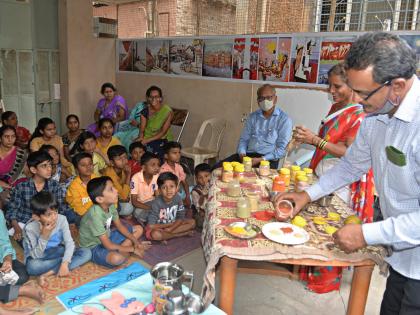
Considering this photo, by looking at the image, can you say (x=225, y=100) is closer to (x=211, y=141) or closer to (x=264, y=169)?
(x=211, y=141)

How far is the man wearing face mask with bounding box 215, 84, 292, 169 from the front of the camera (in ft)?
13.0

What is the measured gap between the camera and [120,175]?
401 centimetres

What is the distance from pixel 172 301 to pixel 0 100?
572 cm

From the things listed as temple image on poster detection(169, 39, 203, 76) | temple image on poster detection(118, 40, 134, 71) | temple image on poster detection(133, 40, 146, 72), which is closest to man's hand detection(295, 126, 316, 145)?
temple image on poster detection(169, 39, 203, 76)

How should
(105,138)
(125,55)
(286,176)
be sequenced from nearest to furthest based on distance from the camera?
(286,176) < (105,138) < (125,55)

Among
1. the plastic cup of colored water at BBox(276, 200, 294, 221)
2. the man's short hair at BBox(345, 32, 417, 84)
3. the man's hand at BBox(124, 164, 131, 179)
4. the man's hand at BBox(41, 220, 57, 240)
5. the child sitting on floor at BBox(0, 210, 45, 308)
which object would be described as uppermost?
the man's short hair at BBox(345, 32, 417, 84)

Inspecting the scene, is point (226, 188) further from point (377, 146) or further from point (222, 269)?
Result: point (377, 146)

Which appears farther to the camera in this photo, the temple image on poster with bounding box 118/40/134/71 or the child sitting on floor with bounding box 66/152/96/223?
the temple image on poster with bounding box 118/40/134/71

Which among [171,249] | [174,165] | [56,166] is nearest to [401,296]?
[171,249]

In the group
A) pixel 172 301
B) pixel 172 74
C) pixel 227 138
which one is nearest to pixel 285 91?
pixel 227 138

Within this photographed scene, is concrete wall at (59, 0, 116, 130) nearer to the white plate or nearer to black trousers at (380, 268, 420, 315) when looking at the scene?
the white plate

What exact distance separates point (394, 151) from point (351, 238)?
0.37 metres

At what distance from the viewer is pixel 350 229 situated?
1426mm

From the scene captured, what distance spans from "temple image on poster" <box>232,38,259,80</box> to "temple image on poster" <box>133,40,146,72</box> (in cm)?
205
